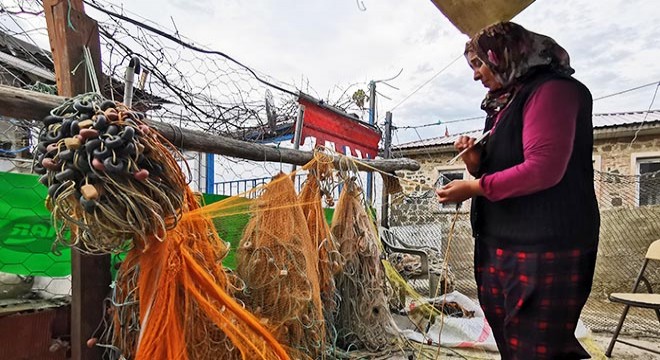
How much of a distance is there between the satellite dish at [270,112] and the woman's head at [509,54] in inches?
93.2

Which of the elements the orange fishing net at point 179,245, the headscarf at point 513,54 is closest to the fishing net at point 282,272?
the orange fishing net at point 179,245

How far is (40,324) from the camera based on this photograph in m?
1.27

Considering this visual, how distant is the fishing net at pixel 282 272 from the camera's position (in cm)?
182

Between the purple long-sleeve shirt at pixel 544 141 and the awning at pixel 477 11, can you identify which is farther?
the awning at pixel 477 11

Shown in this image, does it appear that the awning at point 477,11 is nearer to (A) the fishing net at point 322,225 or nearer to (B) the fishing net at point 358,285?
(A) the fishing net at point 322,225

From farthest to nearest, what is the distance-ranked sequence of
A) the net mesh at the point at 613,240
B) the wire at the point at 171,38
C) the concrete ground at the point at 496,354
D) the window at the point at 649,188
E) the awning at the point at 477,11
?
the window at the point at 649,188 < the net mesh at the point at 613,240 < the concrete ground at the point at 496,354 < the wire at the point at 171,38 < the awning at the point at 477,11

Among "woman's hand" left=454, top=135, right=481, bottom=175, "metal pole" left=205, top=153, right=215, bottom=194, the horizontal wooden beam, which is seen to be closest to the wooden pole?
the horizontal wooden beam

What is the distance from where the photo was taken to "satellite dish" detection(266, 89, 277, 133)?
10.9 ft

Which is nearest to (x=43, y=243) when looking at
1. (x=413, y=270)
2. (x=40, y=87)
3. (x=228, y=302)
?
(x=40, y=87)

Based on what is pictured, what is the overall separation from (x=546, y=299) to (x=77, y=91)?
1.55m

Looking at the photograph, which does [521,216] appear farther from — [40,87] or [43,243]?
[40,87]

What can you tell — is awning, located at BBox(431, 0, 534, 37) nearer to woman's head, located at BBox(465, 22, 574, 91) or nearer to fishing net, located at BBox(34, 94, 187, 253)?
woman's head, located at BBox(465, 22, 574, 91)

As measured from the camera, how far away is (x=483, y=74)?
117 centimetres

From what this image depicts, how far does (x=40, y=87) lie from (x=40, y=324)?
93 cm
